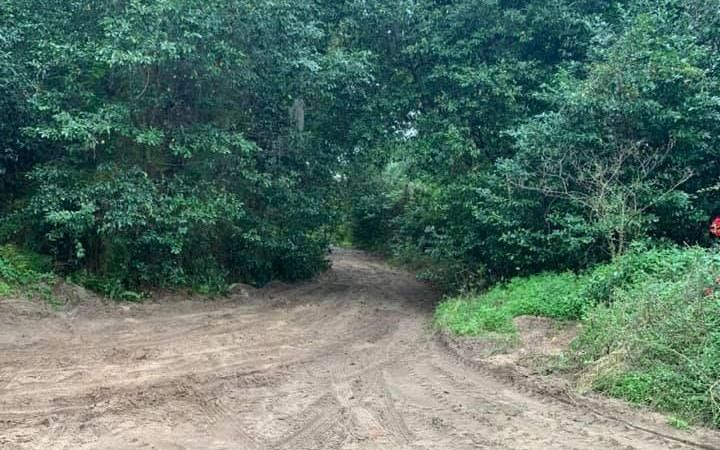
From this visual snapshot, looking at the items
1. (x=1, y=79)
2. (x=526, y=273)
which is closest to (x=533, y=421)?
(x=526, y=273)

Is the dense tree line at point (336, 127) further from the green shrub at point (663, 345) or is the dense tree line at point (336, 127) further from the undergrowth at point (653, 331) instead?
the green shrub at point (663, 345)

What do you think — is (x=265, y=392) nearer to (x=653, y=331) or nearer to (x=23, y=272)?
(x=653, y=331)

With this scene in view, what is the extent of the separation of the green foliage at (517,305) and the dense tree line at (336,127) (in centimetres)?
67

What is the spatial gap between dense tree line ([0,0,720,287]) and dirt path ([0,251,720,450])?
204 cm

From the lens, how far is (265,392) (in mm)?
5848

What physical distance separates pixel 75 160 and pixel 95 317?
2729 millimetres

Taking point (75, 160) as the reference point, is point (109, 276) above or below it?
below

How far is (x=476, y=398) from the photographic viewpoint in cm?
574

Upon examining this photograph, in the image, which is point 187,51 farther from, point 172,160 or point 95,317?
point 95,317

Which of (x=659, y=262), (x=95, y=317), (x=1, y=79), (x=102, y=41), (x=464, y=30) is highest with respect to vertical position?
(x=464, y=30)

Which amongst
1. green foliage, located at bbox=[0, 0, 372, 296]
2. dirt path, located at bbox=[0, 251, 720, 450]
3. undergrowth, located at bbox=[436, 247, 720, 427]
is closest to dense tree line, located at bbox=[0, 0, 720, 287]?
green foliage, located at bbox=[0, 0, 372, 296]

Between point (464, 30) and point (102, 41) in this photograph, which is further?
point (464, 30)

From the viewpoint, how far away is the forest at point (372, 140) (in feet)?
29.7

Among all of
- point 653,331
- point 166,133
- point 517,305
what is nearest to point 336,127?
point 166,133
